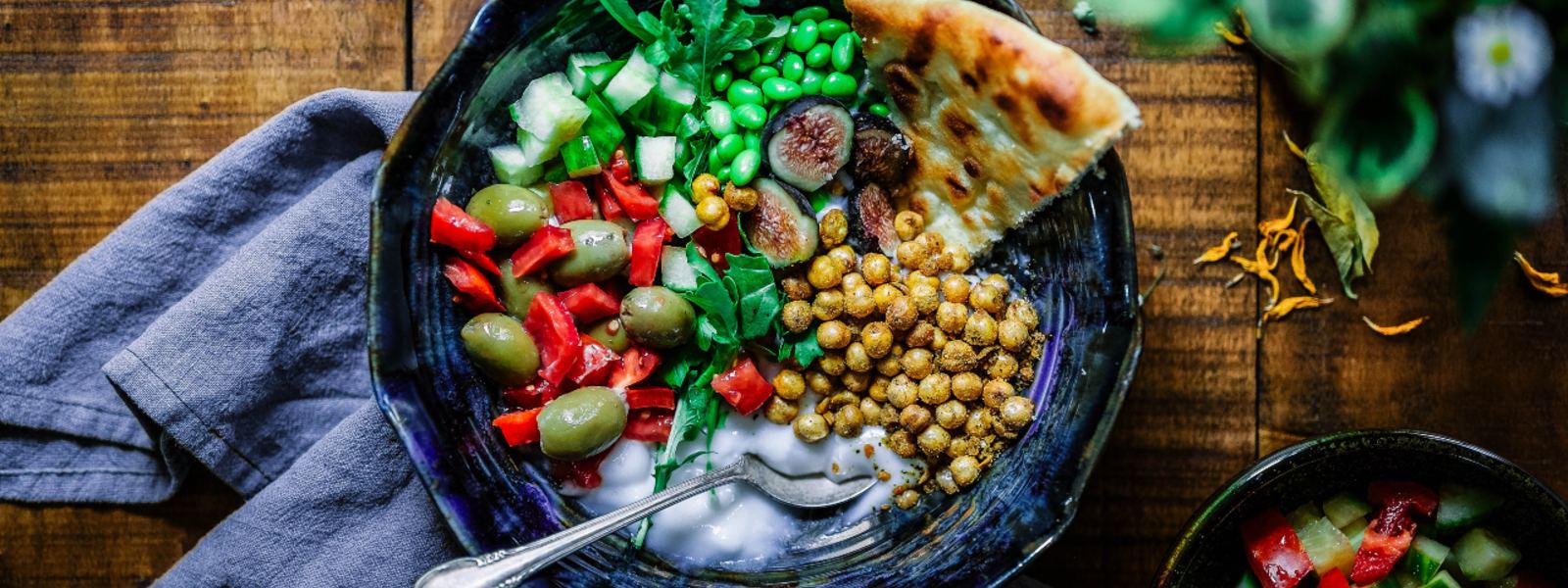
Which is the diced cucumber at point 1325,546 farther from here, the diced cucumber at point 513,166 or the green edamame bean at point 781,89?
the diced cucumber at point 513,166

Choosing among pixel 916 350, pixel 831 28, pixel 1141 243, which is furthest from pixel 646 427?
pixel 1141 243

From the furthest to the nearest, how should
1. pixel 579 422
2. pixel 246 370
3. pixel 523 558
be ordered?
pixel 246 370 → pixel 579 422 → pixel 523 558

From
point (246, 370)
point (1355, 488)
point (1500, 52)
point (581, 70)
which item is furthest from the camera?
point (246, 370)

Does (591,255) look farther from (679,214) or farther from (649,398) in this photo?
(649,398)

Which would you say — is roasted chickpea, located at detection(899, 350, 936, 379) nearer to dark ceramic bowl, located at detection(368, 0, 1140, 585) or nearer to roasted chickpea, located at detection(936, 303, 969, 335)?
roasted chickpea, located at detection(936, 303, 969, 335)

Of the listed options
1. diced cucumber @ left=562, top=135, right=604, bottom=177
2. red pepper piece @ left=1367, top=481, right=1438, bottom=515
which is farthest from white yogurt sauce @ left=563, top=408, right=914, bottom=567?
red pepper piece @ left=1367, top=481, right=1438, bottom=515

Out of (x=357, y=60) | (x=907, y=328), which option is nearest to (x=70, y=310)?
(x=357, y=60)

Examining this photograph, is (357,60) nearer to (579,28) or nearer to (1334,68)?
(579,28)
